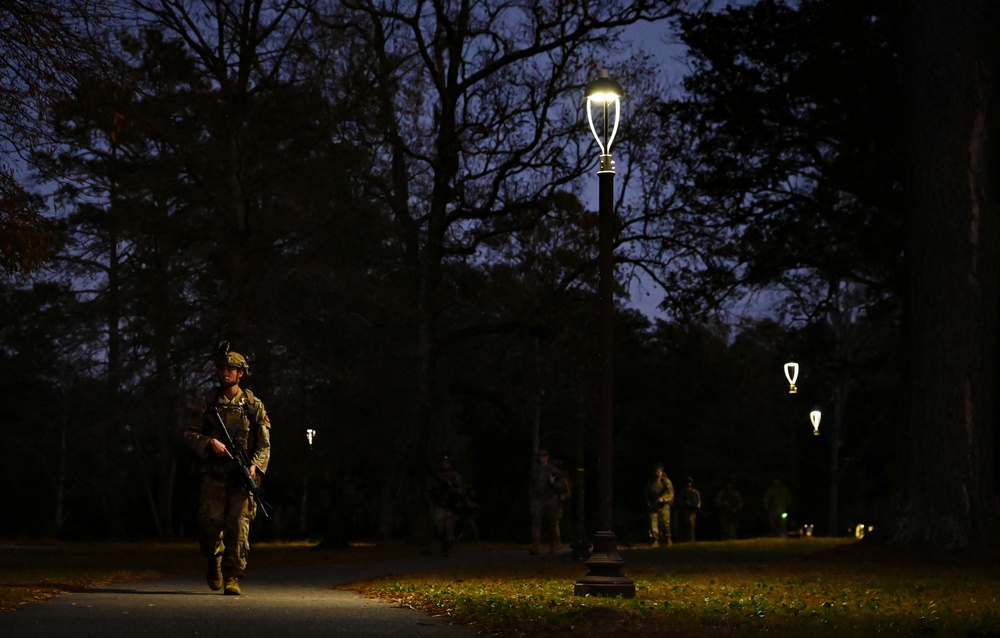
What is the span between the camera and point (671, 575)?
18234mm

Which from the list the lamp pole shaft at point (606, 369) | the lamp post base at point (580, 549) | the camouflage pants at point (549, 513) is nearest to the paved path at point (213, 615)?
the lamp pole shaft at point (606, 369)

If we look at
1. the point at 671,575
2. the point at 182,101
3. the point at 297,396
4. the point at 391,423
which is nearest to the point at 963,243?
the point at 671,575

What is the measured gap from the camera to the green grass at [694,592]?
10.9 m

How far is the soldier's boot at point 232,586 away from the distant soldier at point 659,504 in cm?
2158

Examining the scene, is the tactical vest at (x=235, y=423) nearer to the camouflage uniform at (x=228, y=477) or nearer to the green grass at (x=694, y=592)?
the camouflage uniform at (x=228, y=477)

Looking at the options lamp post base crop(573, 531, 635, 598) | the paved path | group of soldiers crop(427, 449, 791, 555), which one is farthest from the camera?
group of soldiers crop(427, 449, 791, 555)

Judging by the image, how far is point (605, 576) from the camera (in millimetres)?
13945

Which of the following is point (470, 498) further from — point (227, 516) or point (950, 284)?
point (227, 516)

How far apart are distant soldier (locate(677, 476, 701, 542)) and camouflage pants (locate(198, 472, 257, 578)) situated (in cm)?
2559

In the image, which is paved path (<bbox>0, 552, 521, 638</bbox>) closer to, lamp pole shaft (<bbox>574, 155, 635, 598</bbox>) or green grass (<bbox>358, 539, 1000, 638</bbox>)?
green grass (<bbox>358, 539, 1000, 638</bbox>)

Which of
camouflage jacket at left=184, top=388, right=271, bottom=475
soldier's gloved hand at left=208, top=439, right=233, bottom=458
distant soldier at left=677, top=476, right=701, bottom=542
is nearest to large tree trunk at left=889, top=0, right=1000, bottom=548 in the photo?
camouflage jacket at left=184, top=388, right=271, bottom=475

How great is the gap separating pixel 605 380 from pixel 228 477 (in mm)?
3641

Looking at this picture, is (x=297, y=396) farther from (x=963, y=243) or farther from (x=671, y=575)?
(x=963, y=243)

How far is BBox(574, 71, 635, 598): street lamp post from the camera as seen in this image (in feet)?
45.3
